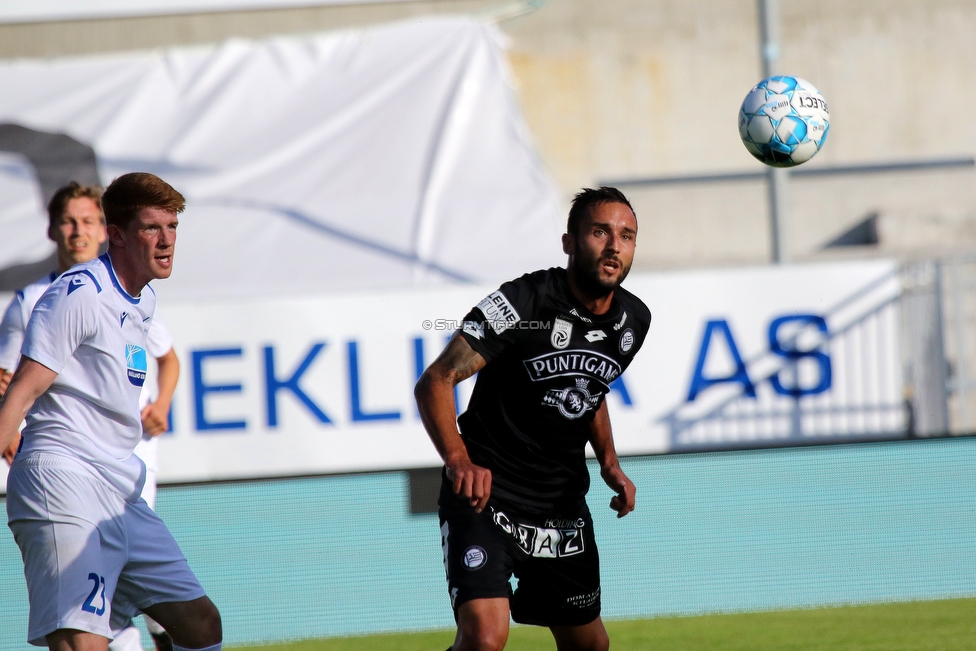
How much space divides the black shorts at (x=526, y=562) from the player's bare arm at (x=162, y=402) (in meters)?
1.65

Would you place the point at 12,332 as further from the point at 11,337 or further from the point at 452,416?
the point at 452,416

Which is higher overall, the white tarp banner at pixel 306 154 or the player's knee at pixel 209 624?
the white tarp banner at pixel 306 154

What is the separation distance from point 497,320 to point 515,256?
5.45m

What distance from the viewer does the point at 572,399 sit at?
3.83m

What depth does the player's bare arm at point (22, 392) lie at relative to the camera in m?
3.09

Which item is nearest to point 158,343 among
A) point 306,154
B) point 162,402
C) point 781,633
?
point 162,402

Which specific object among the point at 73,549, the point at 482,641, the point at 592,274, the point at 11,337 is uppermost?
the point at 592,274

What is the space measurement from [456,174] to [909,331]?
4235mm

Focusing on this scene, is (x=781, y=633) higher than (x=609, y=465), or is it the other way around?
(x=609, y=465)

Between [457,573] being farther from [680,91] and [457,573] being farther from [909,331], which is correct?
[680,91]

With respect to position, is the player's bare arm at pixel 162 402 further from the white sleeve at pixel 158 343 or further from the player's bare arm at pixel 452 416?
the player's bare arm at pixel 452 416

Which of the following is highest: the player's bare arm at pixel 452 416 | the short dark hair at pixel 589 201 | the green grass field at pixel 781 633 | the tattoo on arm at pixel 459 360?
the short dark hair at pixel 589 201

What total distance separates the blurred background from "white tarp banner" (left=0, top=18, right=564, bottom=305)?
36mm

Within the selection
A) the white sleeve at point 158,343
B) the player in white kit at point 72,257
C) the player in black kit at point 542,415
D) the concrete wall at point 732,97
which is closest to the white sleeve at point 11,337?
the player in white kit at point 72,257
